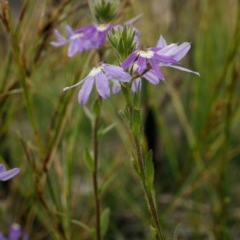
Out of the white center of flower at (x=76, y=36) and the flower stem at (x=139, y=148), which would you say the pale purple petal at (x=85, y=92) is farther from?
the white center of flower at (x=76, y=36)

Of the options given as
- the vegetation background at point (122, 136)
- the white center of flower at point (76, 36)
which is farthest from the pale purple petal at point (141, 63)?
the white center of flower at point (76, 36)

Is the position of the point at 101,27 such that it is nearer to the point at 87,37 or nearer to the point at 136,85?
the point at 87,37

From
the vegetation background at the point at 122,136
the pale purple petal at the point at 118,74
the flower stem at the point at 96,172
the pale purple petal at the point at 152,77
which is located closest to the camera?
the pale purple petal at the point at 118,74

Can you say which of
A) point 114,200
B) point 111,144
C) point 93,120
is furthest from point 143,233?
point 93,120

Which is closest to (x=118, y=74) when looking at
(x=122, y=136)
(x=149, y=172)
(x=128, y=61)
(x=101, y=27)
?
(x=128, y=61)

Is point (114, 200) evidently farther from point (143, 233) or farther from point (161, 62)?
point (161, 62)

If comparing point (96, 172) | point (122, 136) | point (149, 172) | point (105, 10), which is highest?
point (105, 10)
